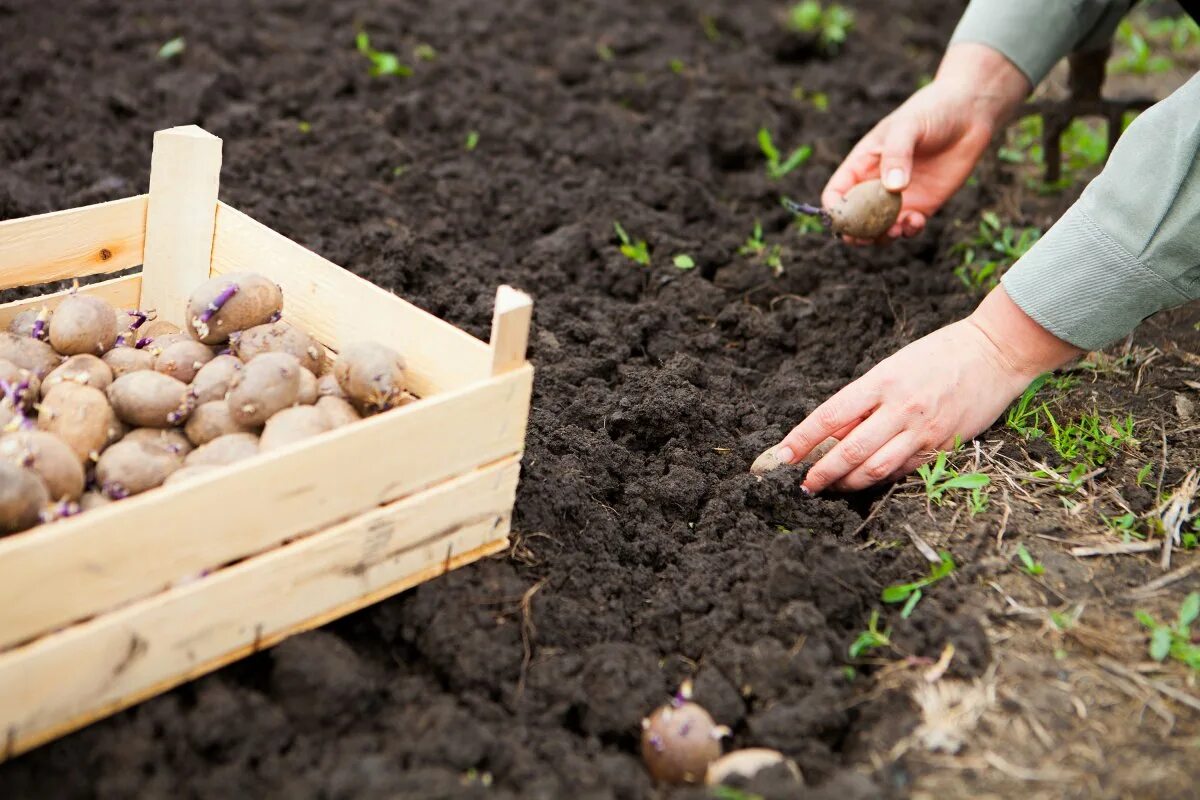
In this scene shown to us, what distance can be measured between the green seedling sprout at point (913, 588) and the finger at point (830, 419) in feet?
1.52

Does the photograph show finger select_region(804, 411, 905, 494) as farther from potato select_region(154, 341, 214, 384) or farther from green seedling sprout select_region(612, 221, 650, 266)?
potato select_region(154, 341, 214, 384)

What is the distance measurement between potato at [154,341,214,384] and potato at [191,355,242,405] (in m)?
0.12

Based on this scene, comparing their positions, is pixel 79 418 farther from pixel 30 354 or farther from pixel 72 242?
pixel 72 242

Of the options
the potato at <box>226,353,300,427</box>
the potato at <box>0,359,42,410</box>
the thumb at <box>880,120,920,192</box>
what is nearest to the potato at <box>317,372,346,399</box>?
the potato at <box>226,353,300,427</box>

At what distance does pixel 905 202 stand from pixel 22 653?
3.21 m

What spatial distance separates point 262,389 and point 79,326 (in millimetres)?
598

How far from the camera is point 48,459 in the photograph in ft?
7.48

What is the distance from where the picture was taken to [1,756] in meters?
2.08

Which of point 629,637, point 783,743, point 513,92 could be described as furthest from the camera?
point 513,92

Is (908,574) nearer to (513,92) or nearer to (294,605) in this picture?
(294,605)

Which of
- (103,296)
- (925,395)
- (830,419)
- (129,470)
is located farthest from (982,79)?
(129,470)

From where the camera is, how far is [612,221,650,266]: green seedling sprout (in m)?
4.23

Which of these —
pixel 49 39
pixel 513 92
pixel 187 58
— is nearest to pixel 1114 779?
pixel 513 92

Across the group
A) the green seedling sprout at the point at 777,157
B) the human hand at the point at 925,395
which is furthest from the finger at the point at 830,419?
the green seedling sprout at the point at 777,157
